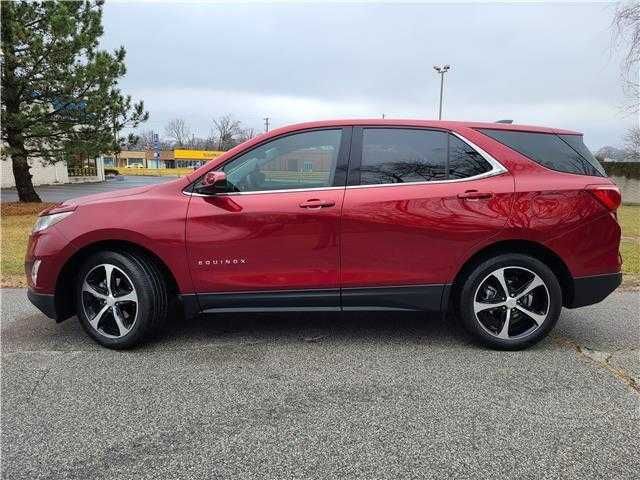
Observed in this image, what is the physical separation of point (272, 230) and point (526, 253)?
193 centimetres

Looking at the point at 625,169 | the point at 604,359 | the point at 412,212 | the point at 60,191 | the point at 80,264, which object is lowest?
the point at 604,359

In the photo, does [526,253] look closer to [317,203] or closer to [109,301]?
[317,203]

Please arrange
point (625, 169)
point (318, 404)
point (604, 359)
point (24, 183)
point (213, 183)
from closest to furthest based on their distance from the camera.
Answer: point (318, 404), point (213, 183), point (604, 359), point (24, 183), point (625, 169)

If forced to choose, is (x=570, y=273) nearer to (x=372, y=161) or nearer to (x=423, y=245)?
(x=423, y=245)

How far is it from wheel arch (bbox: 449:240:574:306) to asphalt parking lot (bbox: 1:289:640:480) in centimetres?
51

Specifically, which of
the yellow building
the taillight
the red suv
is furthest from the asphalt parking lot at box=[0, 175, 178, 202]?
the yellow building

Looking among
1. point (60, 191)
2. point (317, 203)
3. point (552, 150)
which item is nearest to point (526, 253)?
point (552, 150)

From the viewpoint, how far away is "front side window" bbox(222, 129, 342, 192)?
3639mm

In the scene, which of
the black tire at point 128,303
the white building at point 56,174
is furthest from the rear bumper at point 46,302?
the white building at point 56,174

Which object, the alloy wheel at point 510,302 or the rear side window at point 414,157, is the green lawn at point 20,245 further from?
the rear side window at point 414,157

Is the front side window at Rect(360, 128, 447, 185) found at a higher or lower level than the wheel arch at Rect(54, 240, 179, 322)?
higher

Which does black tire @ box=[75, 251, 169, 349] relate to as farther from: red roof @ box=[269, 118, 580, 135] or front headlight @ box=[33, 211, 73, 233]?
red roof @ box=[269, 118, 580, 135]

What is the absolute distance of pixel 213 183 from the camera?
3484 millimetres

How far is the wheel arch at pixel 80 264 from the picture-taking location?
144 inches
